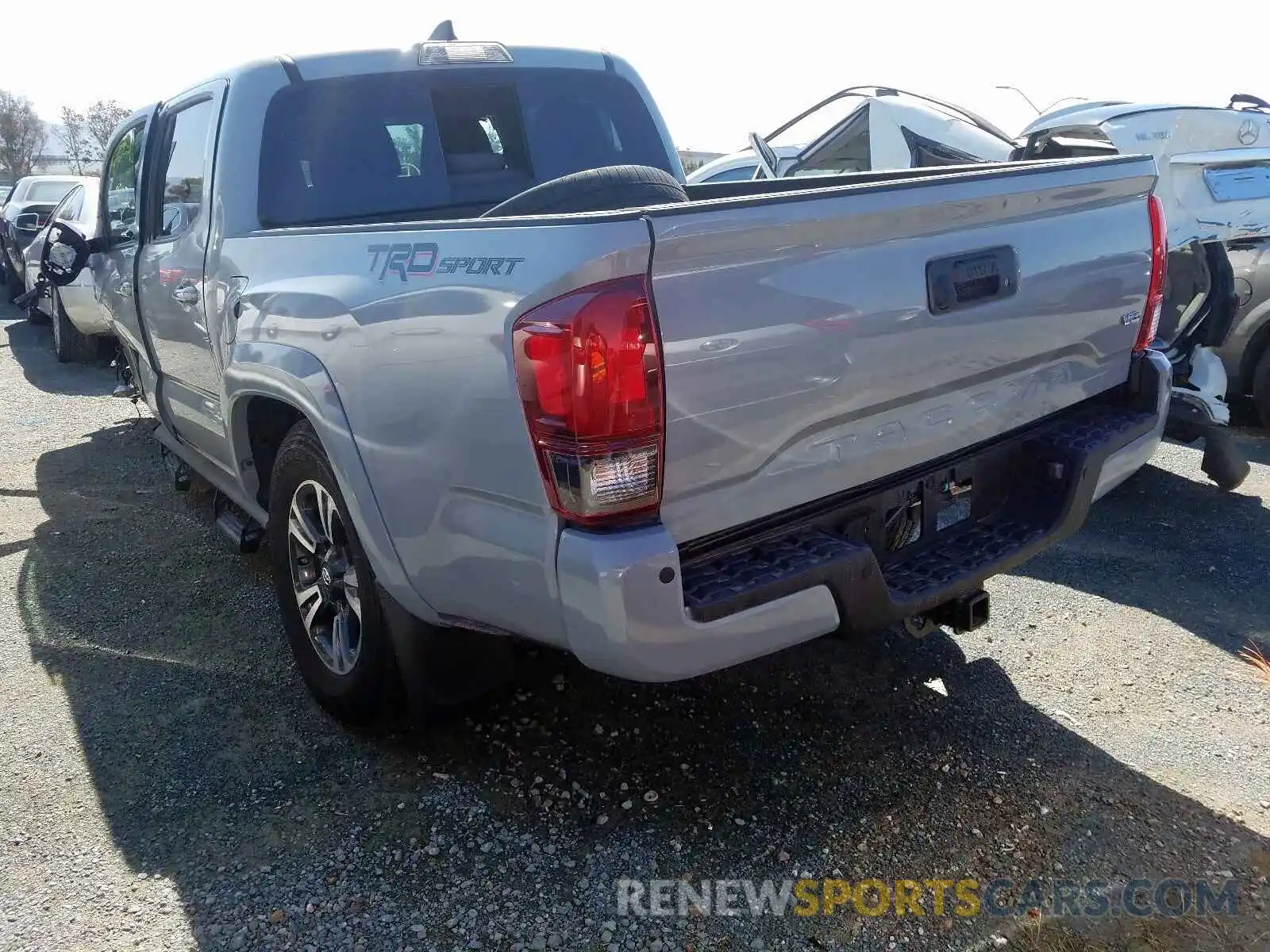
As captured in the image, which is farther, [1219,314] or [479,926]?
[1219,314]

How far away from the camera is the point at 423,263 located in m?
2.40

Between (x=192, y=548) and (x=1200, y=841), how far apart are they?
428 centimetres

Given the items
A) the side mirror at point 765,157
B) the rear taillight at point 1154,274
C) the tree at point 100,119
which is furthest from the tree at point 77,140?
the rear taillight at point 1154,274

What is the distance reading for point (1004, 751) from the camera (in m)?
3.00

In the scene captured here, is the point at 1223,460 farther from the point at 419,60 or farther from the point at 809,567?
the point at 419,60

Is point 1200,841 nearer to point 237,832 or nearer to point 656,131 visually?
point 237,832

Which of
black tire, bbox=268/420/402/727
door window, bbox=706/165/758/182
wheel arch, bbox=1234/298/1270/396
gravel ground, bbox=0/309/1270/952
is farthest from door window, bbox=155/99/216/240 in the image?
wheel arch, bbox=1234/298/1270/396

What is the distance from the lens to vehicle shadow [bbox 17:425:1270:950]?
2510mm

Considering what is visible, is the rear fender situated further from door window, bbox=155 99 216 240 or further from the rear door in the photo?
the rear door

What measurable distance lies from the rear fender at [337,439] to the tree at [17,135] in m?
60.1

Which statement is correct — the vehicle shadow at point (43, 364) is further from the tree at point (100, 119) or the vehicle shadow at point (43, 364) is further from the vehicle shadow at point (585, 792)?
the tree at point (100, 119)

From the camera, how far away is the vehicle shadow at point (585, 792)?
8.23ft

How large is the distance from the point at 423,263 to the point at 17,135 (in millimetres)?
63442

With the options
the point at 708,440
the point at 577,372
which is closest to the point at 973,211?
the point at 708,440
